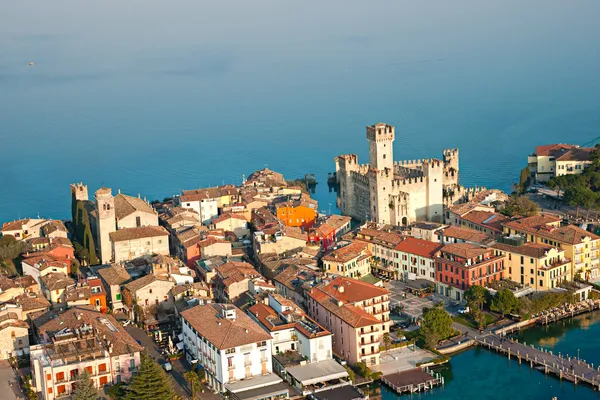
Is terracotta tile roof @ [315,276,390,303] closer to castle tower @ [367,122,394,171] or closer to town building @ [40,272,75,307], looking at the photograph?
town building @ [40,272,75,307]

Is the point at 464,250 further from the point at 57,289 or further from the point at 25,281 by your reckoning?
the point at 25,281

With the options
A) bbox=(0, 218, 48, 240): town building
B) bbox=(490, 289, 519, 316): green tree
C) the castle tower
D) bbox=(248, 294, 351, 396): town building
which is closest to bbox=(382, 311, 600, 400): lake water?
bbox=(490, 289, 519, 316): green tree

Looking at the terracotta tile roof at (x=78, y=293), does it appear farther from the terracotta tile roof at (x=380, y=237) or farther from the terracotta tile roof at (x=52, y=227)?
the terracotta tile roof at (x=380, y=237)

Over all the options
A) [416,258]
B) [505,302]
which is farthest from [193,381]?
[416,258]

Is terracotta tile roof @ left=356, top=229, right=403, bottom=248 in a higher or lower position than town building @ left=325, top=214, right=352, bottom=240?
higher

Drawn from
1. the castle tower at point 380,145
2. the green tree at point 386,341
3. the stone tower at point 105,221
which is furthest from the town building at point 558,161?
the stone tower at point 105,221

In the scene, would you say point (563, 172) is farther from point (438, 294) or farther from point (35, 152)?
point (35, 152)
